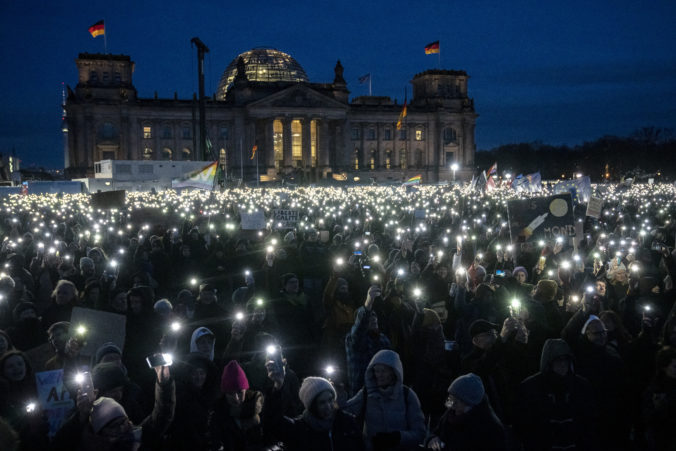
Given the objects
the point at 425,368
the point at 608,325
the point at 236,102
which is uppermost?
the point at 236,102

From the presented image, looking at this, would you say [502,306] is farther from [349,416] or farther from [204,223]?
[204,223]

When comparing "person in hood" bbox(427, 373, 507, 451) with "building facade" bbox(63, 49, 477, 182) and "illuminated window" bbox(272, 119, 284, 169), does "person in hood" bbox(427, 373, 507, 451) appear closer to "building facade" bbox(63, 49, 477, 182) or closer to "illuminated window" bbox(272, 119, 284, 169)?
"building facade" bbox(63, 49, 477, 182)

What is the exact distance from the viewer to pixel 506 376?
5410 mm

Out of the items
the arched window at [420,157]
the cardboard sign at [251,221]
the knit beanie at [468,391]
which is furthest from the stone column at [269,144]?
the knit beanie at [468,391]

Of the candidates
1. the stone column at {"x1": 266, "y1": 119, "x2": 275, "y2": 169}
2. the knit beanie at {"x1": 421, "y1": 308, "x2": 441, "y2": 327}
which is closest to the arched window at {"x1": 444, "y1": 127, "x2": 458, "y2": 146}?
the stone column at {"x1": 266, "y1": 119, "x2": 275, "y2": 169}

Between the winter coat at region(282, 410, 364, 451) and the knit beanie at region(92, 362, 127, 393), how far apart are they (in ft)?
5.17

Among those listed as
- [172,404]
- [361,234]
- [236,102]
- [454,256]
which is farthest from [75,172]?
[172,404]

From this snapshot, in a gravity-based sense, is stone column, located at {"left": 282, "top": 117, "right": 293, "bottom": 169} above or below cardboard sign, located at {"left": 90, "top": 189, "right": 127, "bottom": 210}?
above

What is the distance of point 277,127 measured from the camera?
8512 centimetres

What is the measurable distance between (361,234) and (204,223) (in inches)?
254

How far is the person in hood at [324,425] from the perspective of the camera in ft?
12.6

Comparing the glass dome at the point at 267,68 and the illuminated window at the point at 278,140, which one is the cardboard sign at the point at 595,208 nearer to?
the illuminated window at the point at 278,140

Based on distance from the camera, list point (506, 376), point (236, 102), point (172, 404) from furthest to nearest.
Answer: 1. point (236, 102)
2. point (506, 376)
3. point (172, 404)

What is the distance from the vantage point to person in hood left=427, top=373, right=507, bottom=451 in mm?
3867
